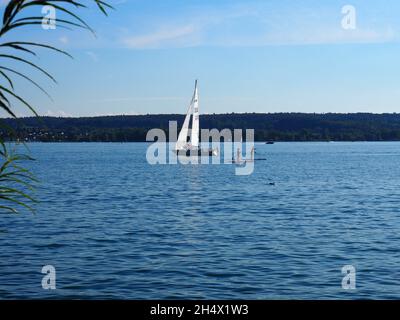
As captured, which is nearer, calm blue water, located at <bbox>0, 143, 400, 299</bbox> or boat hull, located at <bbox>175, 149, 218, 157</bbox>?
calm blue water, located at <bbox>0, 143, 400, 299</bbox>

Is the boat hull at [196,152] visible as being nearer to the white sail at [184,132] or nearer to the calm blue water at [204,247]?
the white sail at [184,132]

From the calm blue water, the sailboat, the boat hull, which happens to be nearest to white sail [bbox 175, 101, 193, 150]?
the sailboat

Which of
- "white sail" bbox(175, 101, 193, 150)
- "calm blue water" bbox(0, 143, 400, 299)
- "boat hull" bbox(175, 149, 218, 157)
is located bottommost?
"calm blue water" bbox(0, 143, 400, 299)

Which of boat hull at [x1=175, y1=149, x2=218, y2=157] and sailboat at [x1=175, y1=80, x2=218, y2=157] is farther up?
sailboat at [x1=175, y1=80, x2=218, y2=157]

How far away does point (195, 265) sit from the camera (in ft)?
68.2

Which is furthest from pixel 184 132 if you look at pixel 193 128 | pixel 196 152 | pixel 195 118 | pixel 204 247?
pixel 204 247

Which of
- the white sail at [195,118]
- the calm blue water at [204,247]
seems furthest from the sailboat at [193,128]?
the calm blue water at [204,247]

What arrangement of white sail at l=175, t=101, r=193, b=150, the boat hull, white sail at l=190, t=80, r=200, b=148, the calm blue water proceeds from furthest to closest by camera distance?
1. the boat hull
2. white sail at l=175, t=101, r=193, b=150
3. white sail at l=190, t=80, r=200, b=148
4. the calm blue water

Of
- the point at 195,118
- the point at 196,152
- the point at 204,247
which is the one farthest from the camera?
the point at 196,152

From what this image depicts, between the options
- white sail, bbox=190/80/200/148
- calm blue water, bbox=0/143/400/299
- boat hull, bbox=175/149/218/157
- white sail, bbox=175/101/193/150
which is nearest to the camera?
calm blue water, bbox=0/143/400/299

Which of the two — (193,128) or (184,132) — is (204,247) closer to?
(193,128)

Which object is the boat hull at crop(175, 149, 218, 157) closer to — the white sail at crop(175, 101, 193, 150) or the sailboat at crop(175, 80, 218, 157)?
the sailboat at crop(175, 80, 218, 157)
